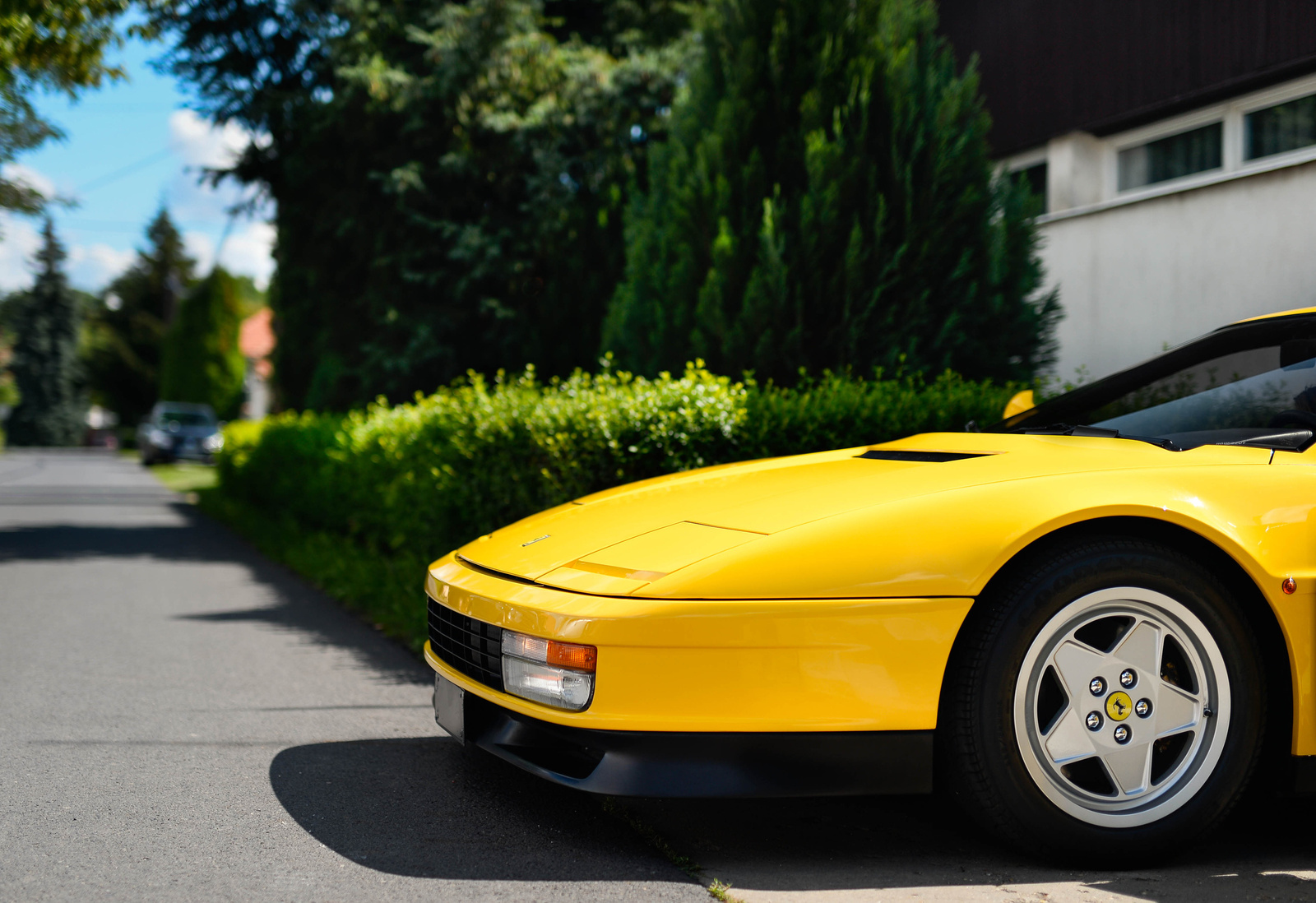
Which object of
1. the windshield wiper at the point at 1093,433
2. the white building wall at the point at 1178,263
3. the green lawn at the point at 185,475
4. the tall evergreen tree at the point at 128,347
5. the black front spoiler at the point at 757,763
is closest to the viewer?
the black front spoiler at the point at 757,763

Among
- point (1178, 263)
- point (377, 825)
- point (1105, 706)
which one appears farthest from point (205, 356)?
point (1105, 706)

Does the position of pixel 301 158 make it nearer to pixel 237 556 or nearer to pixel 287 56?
pixel 287 56

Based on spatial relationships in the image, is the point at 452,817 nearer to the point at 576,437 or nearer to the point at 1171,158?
the point at 576,437

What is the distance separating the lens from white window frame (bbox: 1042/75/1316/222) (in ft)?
24.5

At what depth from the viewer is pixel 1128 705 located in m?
2.75

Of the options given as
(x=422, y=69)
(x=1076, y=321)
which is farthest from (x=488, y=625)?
(x=422, y=69)

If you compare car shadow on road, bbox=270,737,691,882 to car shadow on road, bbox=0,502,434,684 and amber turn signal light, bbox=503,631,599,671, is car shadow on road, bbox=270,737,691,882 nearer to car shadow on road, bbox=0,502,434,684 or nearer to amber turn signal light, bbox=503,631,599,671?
amber turn signal light, bbox=503,631,599,671

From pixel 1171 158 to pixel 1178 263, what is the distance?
4.23 feet

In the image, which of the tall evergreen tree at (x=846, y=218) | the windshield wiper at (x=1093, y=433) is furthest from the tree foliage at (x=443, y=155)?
the windshield wiper at (x=1093, y=433)

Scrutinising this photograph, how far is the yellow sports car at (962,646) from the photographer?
8.51 ft

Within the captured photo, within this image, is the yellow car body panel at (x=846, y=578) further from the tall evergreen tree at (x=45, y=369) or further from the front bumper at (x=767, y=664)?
the tall evergreen tree at (x=45, y=369)

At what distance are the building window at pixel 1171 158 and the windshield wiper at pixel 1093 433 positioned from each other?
5803mm

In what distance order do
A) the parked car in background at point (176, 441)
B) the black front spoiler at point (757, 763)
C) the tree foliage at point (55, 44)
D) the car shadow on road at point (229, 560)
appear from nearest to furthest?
the black front spoiler at point (757, 763)
the car shadow on road at point (229, 560)
the tree foliage at point (55, 44)
the parked car in background at point (176, 441)

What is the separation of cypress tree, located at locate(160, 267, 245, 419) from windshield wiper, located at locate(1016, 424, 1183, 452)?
47.5 meters
